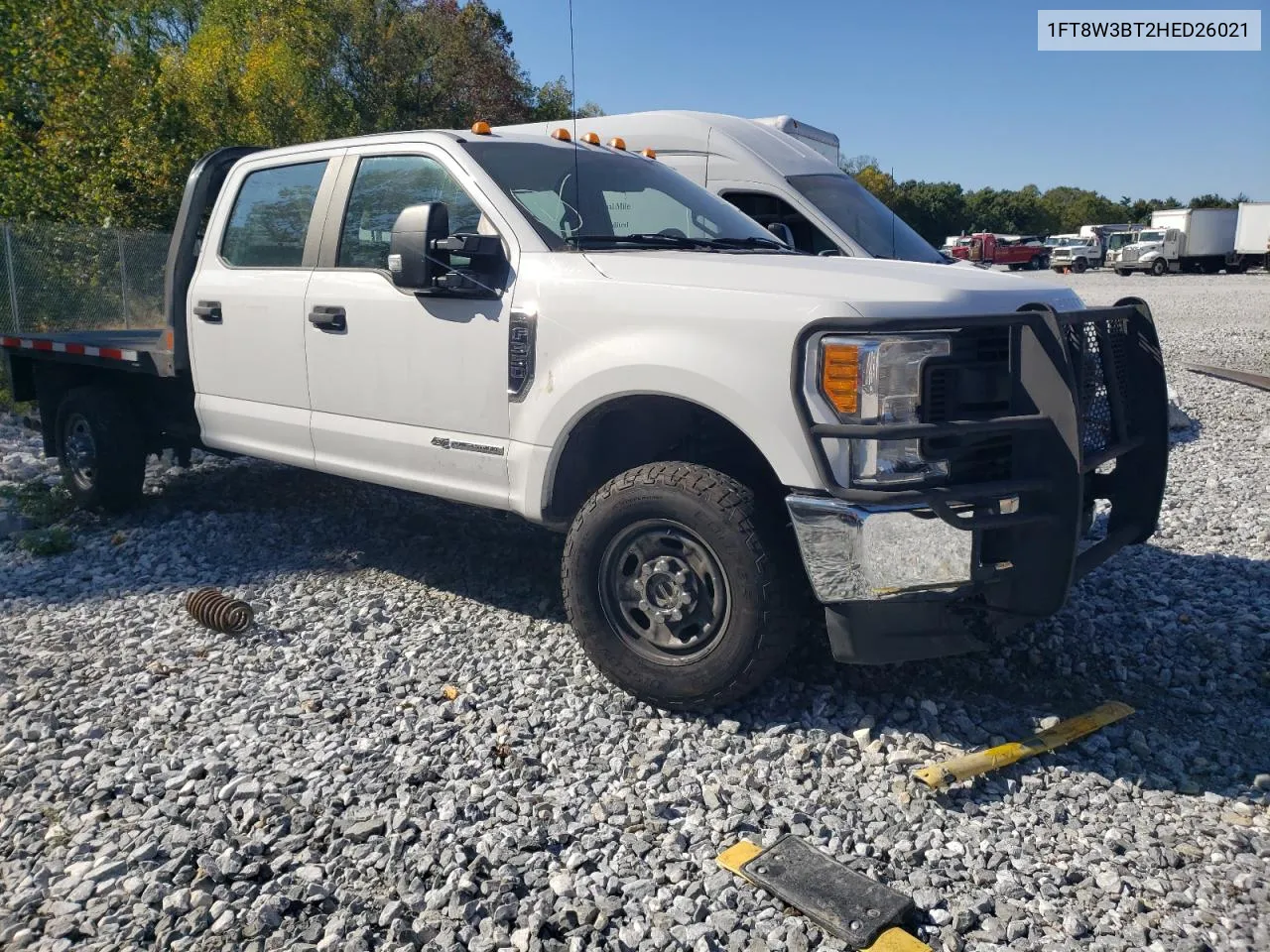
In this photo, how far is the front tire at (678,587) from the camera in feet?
11.4

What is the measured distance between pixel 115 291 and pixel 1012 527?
1409 cm

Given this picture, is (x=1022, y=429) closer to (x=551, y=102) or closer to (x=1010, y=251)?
(x=551, y=102)

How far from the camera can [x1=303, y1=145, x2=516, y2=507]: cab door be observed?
418 centimetres

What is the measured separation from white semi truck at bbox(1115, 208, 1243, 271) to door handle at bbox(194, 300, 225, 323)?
4594cm

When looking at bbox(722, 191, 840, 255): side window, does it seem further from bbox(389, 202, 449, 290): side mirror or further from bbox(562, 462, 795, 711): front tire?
bbox(562, 462, 795, 711): front tire

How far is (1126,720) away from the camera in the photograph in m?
3.73

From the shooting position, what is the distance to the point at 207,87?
20.1 meters

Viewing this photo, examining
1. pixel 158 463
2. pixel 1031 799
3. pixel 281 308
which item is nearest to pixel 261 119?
pixel 158 463

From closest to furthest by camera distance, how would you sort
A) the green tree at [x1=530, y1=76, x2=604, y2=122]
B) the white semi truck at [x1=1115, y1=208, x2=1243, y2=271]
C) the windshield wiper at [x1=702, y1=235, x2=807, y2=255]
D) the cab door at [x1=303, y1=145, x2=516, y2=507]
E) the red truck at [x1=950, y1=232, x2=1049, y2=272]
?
the cab door at [x1=303, y1=145, x2=516, y2=507] < the windshield wiper at [x1=702, y1=235, x2=807, y2=255] < the green tree at [x1=530, y1=76, x2=604, y2=122] < the white semi truck at [x1=1115, y1=208, x2=1243, y2=271] < the red truck at [x1=950, y1=232, x2=1049, y2=272]

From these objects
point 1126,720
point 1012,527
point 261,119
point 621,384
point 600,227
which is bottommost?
point 1126,720

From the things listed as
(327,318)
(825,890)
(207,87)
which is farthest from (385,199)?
(207,87)

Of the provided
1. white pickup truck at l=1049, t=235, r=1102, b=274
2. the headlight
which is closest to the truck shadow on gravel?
the headlight

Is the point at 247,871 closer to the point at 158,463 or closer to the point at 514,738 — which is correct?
the point at 514,738

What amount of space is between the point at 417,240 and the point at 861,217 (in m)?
6.02
